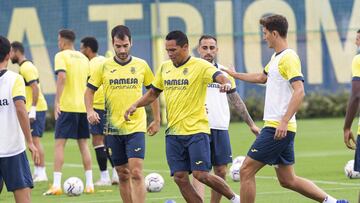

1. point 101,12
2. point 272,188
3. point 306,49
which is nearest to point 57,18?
point 101,12

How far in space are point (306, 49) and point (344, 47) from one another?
1231mm

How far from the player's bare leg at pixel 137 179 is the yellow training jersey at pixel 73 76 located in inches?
174

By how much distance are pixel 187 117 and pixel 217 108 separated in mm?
1628

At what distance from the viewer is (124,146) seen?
13.1 m

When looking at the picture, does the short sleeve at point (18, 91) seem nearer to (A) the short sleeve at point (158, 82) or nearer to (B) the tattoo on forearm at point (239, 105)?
(A) the short sleeve at point (158, 82)

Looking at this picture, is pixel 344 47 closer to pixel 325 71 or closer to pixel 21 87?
pixel 325 71

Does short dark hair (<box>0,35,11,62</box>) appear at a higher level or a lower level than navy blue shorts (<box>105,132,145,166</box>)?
higher

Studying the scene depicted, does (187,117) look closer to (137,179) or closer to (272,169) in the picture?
(137,179)

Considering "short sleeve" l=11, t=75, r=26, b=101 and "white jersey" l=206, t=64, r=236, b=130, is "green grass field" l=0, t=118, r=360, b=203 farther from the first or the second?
"short sleeve" l=11, t=75, r=26, b=101

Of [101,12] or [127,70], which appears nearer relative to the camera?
[127,70]

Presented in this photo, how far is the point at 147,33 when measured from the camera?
3384 centimetres

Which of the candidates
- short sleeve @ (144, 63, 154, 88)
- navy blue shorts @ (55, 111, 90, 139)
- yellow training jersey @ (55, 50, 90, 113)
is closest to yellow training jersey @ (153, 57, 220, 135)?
short sleeve @ (144, 63, 154, 88)

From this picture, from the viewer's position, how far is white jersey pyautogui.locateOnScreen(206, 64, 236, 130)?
1345 cm

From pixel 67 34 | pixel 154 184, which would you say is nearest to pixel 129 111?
pixel 154 184
